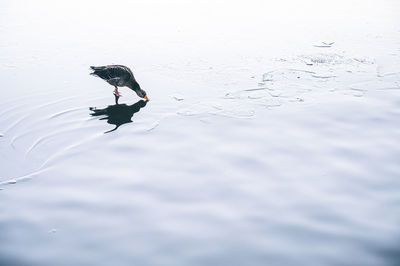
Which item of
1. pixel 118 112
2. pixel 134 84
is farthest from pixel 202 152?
pixel 134 84

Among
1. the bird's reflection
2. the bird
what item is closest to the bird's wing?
the bird

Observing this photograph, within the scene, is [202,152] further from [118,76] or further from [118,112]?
[118,76]

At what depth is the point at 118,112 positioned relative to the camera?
739cm

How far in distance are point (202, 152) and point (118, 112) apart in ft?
7.79

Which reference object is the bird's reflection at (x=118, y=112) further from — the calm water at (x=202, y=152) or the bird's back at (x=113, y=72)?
the bird's back at (x=113, y=72)

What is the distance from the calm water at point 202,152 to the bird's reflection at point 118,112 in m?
0.04

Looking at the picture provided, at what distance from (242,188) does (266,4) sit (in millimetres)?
15172

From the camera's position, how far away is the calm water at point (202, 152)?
3.97m

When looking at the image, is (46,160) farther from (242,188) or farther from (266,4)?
(266,4)

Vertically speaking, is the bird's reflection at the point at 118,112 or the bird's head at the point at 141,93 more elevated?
the bird's head at the point at 141,93

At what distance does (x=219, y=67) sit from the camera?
365 inches

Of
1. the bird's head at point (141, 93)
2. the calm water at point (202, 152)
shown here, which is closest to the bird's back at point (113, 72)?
the bird's head at point (141, 93)

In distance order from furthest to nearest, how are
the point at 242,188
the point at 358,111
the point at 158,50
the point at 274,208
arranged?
the point at 158,50 < the point at 358,111 < the point at 242,188 < the point at 274,208

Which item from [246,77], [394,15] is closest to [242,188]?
[246,77]
